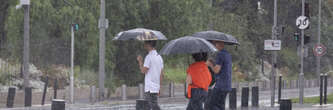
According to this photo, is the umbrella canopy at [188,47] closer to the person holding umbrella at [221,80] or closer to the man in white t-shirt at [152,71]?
the person holding umbrella at [221,80]

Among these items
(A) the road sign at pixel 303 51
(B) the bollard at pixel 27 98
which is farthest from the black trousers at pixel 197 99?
(A) the road sign at pixel 303 51

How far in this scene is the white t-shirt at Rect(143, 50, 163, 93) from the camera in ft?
39.7

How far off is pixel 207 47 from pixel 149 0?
2132cm

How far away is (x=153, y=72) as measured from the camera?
1213cm

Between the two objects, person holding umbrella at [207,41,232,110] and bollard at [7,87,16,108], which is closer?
person holding umbrella at [207,41,232,110]

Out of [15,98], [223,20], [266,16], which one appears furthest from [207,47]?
[266,16]

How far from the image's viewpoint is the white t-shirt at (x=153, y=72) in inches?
476

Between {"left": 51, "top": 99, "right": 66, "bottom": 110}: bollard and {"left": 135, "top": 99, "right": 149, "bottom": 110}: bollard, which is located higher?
{"left": 51, "top": 99, "right": 66, "bottom": 110}: bollard

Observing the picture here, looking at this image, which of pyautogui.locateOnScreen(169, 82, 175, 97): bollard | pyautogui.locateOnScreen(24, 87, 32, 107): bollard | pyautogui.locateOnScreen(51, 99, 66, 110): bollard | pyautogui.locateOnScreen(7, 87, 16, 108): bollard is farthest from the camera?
pyautogui.locateOnScreen(169, 82, 175, 97): bollard

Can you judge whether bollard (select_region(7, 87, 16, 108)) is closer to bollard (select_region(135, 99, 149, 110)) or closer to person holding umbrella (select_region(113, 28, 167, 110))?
person holding umbrella (select_region(113, 28, 167, 110))

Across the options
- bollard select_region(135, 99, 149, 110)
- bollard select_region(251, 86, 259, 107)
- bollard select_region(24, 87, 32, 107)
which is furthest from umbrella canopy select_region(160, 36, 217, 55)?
bollard select_region(24, 87, 32, 107)

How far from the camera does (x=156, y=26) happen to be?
32.9 metres

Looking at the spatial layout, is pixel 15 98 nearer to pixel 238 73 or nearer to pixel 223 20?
pixel 223 20

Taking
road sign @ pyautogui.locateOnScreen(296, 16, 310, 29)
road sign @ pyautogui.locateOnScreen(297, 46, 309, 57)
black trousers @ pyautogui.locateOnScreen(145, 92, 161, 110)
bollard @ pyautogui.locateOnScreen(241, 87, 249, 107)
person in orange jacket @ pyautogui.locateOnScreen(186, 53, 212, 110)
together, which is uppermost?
road sign @ pyautogui.locateOnScreen(296, 16, 310, 29)
